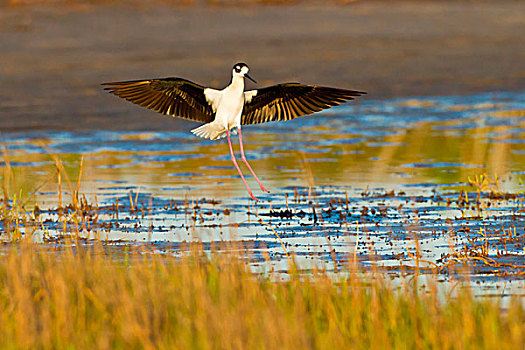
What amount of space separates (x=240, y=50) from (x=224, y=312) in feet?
70.8

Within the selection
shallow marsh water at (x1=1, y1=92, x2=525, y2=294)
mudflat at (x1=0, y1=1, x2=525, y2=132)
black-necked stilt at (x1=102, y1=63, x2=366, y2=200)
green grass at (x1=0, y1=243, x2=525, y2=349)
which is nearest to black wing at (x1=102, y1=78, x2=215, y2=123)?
black-necked stilt at (x1=102, y1=63, x2=366, y2=200)

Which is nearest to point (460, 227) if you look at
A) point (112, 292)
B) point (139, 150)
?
point (112, 292)

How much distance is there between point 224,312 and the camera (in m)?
6.13

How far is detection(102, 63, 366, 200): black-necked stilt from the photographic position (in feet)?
34.0

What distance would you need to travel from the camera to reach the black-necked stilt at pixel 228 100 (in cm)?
1038

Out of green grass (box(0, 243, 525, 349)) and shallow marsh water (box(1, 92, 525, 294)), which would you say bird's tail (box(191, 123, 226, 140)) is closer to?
shallow marsh water (box(1, 92, 525, 294))

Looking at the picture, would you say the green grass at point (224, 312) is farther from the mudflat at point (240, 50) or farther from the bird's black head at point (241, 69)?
the mudflat at point (240, 50)

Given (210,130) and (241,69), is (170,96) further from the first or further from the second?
(241,69)

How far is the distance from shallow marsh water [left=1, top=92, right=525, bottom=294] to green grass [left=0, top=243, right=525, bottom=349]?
1.88ft

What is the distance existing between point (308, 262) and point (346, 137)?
8.97 metres

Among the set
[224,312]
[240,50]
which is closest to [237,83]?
[224,312]

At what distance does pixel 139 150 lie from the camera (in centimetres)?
1612

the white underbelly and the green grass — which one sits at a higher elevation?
the white underbelly

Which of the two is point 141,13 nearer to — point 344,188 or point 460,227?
point 344,188
